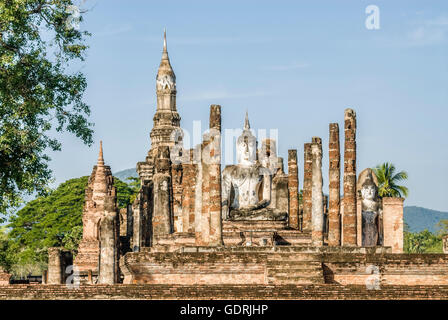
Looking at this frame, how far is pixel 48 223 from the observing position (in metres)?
61.0

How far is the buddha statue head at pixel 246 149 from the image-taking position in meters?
33.8

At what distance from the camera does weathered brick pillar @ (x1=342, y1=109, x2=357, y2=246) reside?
84.0ft

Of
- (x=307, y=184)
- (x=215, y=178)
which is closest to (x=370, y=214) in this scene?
(x=215, y=178)

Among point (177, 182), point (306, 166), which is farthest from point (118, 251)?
point (177, 182)

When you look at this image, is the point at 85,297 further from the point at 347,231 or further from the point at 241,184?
the point at 241,184

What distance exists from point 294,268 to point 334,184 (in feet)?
18.5

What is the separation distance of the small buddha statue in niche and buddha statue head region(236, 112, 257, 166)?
726cm

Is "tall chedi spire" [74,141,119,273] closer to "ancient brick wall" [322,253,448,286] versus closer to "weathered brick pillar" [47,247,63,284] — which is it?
"weathered brick pillar" [47,247,63,284]

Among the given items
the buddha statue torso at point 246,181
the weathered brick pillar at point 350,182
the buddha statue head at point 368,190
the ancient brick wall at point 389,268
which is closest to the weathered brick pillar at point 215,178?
the weathered brick pillar at point 350,182

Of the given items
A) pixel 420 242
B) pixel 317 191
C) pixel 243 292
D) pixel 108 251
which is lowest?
pixel 420 242

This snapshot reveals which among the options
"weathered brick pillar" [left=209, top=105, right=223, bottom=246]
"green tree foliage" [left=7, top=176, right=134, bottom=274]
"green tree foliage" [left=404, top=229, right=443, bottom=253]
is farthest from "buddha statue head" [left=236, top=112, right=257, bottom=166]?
"green tree foliage" [left=404, top=229, right=443, bottom=253]

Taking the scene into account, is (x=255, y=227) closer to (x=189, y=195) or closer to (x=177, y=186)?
(x=189, y=195)

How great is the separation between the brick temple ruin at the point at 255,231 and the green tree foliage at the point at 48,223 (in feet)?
54.6

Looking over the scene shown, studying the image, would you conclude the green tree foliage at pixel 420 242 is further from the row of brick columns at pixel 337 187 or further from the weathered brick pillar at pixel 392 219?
the row of brick columns at pixel 337 187
